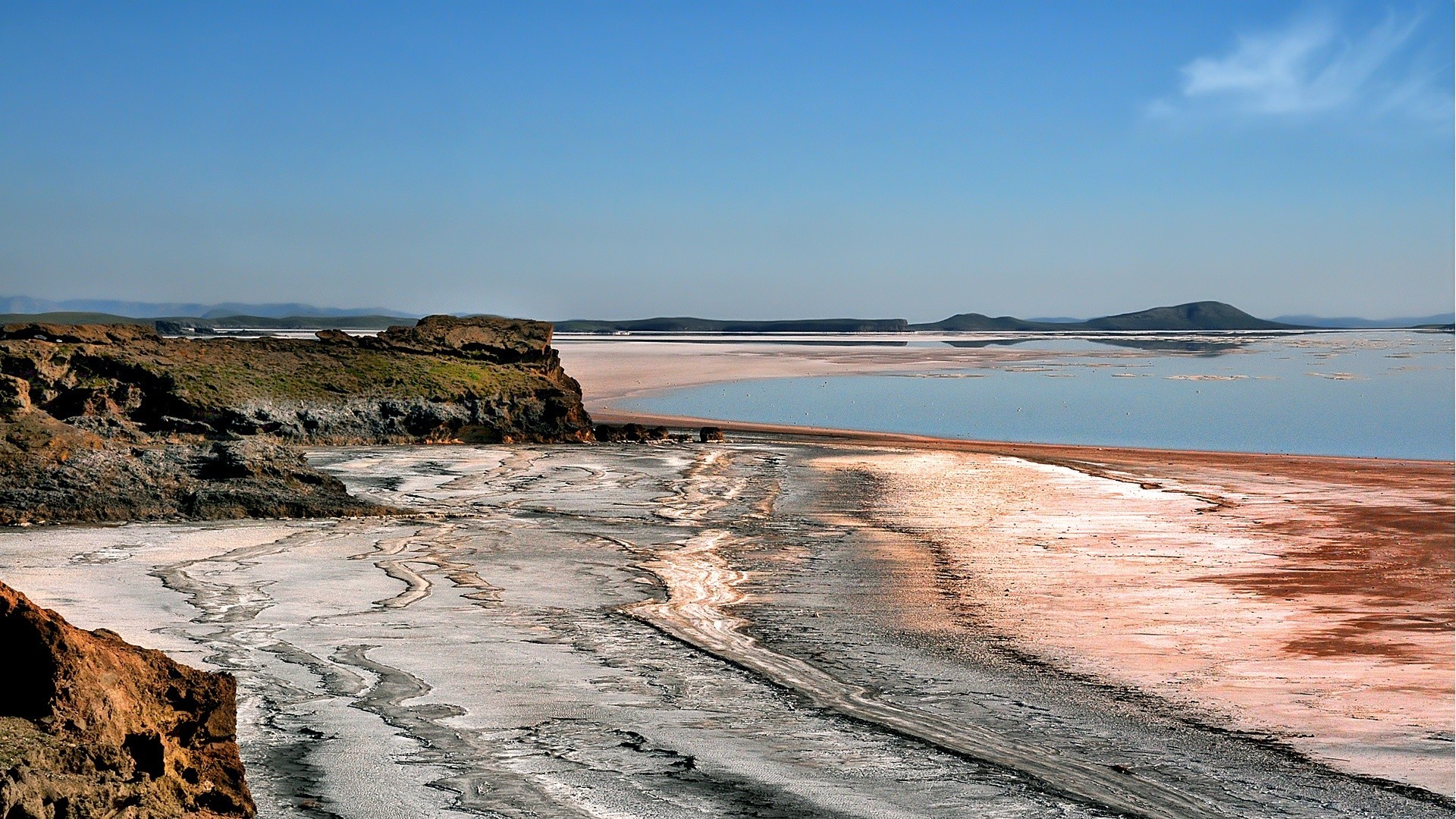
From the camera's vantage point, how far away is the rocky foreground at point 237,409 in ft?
45.1

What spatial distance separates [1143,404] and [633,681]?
34144mm

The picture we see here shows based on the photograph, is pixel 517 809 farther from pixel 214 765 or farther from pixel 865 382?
pixel 865 382

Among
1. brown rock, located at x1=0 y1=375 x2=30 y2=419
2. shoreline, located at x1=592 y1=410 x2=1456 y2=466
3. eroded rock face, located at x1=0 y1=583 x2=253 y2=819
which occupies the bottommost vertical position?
shoreline, located at x1=592 y1=410 x2=1456 y2=466

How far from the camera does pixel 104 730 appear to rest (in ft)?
15.0

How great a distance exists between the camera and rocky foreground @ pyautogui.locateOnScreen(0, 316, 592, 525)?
13.8 meters

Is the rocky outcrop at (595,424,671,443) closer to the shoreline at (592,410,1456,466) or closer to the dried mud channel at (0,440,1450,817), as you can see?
the shoreline at (592,410,1456,466)

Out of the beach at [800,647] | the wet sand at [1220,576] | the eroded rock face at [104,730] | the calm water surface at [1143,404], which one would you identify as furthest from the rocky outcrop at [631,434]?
the eroded rock face at [104,730]

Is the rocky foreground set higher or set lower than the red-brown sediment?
higher

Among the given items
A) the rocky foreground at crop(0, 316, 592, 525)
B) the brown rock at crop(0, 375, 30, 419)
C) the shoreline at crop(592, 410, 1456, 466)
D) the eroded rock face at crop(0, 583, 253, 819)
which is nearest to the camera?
the eroded rock face at crop(0, 583, 253, 819)

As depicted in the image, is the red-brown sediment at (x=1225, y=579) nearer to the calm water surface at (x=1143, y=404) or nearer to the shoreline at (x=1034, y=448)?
the shoreline at (x=1034, y=448)

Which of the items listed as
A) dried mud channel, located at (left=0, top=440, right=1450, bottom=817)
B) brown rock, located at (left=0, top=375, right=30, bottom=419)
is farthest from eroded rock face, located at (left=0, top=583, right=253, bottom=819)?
brown rock, located at (left=0, top=375, right=30, bottom=419)

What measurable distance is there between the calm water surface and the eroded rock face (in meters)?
24.5

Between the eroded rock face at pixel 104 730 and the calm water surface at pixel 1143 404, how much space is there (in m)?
24.5

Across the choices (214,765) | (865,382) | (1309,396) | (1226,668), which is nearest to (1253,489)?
(1226,668)
